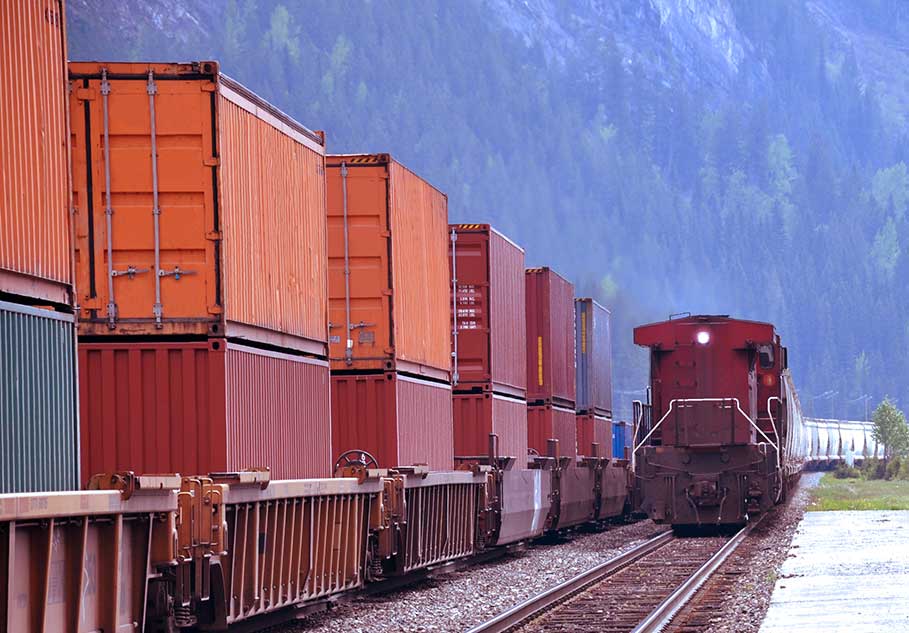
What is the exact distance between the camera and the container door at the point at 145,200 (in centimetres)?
1298

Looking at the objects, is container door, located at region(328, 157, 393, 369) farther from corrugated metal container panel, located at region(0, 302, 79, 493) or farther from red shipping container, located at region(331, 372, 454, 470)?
corrugated metal container panel, located at region(0, 302, 79, 493)

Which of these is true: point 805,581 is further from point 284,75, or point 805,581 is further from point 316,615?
point 284,75

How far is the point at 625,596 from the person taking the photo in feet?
55.9

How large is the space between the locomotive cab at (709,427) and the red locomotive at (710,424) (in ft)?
0.06

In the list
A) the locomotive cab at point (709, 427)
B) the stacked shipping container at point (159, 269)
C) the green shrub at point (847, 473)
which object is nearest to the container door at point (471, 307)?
the locomotive cab at point (709, 427)

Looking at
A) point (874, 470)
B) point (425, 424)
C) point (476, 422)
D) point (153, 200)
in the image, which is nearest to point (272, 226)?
point (153, 200)

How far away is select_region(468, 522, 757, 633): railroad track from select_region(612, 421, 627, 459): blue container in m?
16.4

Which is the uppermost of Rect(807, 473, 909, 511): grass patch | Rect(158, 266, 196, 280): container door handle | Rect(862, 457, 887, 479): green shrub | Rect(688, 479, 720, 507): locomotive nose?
Rect(158, 266, 196, 280): container door handle

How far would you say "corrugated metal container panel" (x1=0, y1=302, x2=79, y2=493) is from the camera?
30.2 feet

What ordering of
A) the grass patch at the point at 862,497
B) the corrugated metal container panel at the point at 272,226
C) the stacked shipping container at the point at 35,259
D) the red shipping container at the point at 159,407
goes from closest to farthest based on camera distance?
1. the stacked shipping container at the point at 35,259
2. the red shipping container at the point at 159,407
3. the corrugated metal container panel at the point at 272,226
4. the grass patch at the point at 862,497

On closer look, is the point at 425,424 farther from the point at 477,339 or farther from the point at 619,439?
the point at 619,439

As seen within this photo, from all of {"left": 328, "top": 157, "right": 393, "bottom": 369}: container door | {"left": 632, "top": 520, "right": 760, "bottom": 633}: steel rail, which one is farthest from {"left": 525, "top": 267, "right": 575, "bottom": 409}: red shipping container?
{"left": 328, "top": 157, "right": 393, "bottom": 369}: container door

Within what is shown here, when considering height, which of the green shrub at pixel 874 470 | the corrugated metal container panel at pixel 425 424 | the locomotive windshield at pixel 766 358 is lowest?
the green shrub at pixel 874 470

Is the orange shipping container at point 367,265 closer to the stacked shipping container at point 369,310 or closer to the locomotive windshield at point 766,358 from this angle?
the stacked shipping container at point 369,310
